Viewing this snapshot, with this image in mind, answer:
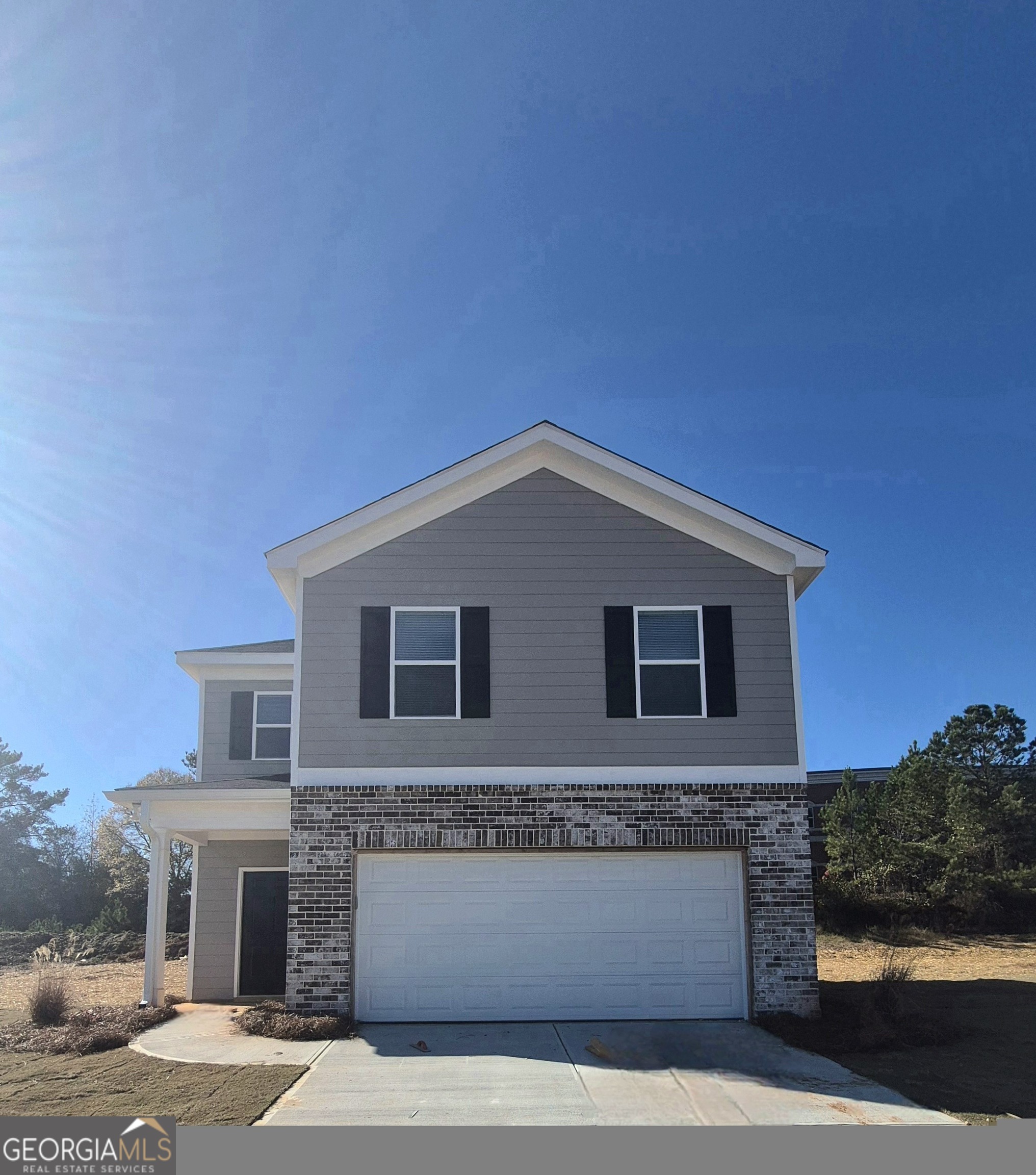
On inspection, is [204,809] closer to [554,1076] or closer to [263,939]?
[263,939]

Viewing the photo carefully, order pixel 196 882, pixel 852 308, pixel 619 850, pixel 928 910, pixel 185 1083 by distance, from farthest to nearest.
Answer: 1. pixel 928 910
2. pixel 852 308
3. pixel 196 882
4. pixel 619 850
5. pixel 185 1083

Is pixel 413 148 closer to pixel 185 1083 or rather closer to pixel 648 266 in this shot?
pixel 648 266

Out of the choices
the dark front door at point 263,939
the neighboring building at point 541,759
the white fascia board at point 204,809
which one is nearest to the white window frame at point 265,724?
the dark front door at point 263,939

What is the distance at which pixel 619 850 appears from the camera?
41.5 ft

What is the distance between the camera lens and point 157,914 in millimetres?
14133

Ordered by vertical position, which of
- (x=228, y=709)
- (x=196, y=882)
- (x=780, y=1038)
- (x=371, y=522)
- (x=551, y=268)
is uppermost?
(x=551, y=268)

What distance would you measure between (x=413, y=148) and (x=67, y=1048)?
1186 cm

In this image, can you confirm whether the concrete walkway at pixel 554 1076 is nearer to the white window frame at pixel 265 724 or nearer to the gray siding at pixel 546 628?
the gray siding at pixel 546 628

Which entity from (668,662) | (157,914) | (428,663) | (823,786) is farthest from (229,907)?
(823,786)

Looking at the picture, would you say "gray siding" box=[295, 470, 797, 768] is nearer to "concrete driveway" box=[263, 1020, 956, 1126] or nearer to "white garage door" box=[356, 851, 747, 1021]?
"white garage door" box=[356, 851, 747, 1021]

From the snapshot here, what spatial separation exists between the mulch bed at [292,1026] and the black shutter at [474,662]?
380 cm

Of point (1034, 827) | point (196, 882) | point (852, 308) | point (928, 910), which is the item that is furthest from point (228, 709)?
point (1034, 827)

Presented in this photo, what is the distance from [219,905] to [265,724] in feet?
9.55

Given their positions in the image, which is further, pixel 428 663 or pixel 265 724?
pixel 265 724
